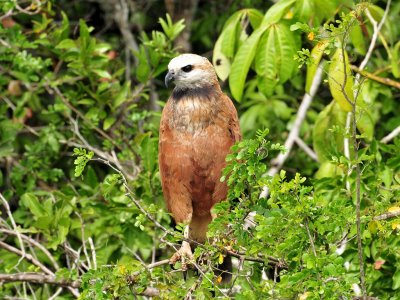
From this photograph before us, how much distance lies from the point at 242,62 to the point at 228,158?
1365 millimetres

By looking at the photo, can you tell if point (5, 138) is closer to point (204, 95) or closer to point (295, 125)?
point (204, 95)

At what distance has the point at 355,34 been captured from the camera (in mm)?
4578

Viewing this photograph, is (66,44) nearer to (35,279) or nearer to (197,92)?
(197,92)

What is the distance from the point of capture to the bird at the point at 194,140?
4375 millimetres

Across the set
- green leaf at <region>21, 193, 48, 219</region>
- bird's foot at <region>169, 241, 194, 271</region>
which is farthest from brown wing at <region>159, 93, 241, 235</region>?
green leaf at <region>21, 193, 48, 219</region>

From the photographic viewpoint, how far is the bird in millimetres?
4375

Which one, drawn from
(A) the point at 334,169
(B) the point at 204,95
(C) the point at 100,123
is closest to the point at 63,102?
(C) the point at 100,123

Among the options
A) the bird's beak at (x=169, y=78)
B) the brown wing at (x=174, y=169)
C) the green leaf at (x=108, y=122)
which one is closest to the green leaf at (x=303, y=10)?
the bird's beak at (x=169, y=78)

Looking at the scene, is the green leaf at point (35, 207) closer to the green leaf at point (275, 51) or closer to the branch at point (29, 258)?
the branch at point (29, 258)

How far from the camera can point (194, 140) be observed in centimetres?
437

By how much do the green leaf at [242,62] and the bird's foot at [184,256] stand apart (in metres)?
0.84

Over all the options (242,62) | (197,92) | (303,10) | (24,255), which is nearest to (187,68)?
(197,92)

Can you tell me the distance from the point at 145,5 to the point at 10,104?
6.52 ft

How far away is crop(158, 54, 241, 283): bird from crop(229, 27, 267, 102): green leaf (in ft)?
0.30
